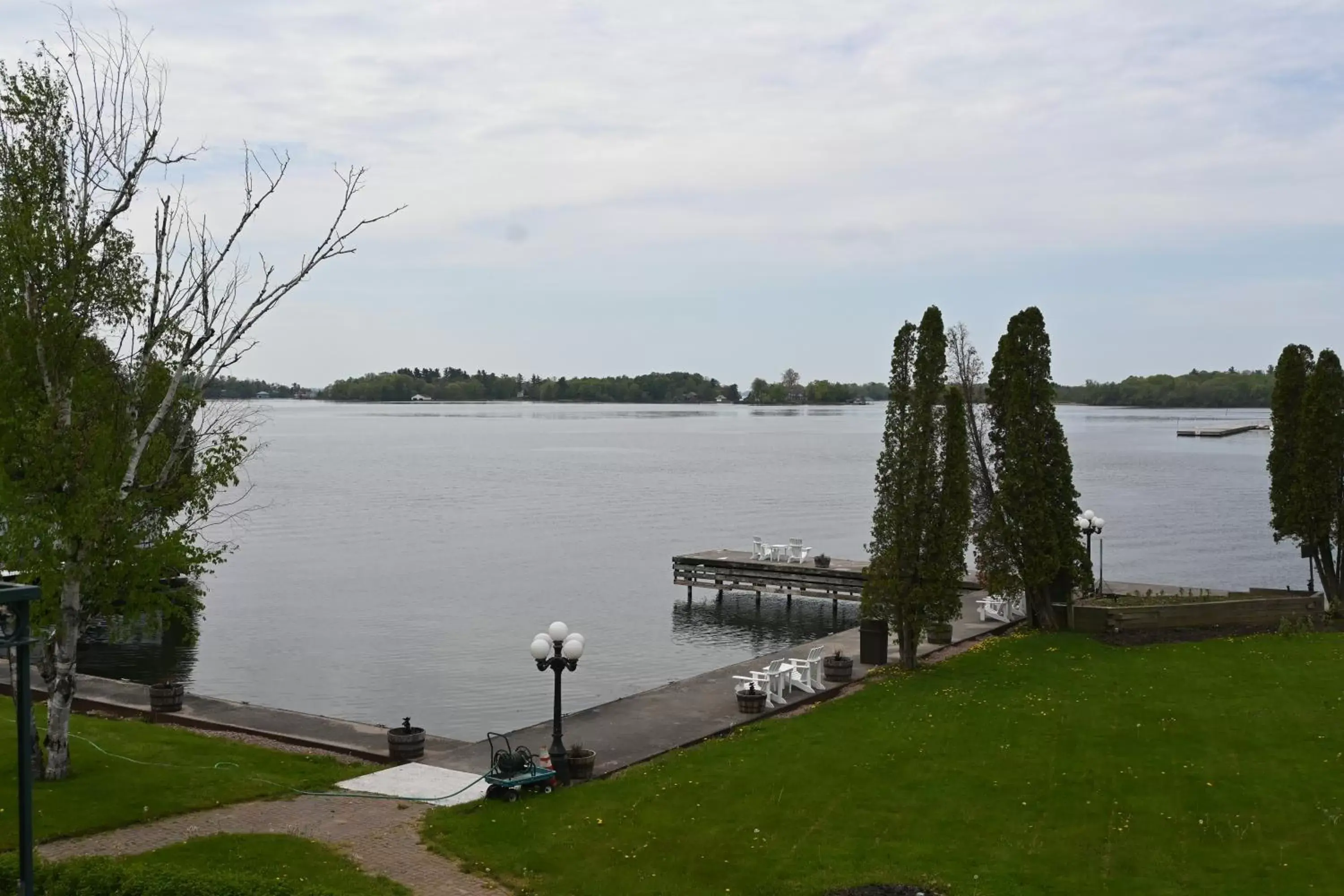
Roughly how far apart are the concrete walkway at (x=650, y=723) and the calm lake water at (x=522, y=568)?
4.50 m

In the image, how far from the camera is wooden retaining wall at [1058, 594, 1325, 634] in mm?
26172

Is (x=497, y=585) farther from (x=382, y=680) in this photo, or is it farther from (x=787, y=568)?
(x=382, y=680)

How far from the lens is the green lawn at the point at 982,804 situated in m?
11.8

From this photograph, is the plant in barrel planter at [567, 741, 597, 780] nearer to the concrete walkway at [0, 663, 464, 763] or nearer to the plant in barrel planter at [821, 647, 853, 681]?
the concrete walkway at [0, 663, 464, 763]

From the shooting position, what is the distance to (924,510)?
76.2 feet

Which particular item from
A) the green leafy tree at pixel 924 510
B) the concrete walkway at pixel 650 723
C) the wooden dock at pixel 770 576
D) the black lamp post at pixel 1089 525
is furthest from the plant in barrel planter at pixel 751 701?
the wooden dock at pixel 770 576

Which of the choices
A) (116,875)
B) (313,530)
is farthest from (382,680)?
(313,530)

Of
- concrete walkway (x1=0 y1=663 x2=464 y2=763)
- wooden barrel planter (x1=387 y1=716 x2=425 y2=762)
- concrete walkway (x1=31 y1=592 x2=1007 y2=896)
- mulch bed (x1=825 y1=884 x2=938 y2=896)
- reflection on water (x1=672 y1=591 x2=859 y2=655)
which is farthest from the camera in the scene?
reflection on water (x1=672 y1=591 x2=859 y2=655)

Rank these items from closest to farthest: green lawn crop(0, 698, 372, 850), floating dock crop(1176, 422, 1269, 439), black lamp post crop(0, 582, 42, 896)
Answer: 1. black lamp post crop(0, 582, 42, 896)
2. green lawn crop(0, 698, 372, 850)
3. floating dock crop(1176, 422, 1269, 439)

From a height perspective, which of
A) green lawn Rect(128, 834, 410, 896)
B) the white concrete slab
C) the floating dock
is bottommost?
the white concrete slab

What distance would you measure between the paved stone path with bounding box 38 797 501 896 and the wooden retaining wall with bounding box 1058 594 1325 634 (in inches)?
691

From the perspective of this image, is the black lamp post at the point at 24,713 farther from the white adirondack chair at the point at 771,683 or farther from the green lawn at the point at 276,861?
the white adirondack chair at the point at 771,683

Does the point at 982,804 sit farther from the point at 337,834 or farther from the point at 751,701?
the point at 337,834

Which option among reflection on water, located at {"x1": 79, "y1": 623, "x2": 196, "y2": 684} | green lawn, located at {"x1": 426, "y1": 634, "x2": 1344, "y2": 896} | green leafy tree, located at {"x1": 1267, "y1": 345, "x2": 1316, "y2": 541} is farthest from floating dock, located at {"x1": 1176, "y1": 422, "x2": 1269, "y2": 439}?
green lawn, located at {"x1": 426, "y1": 634, "x2": 1344, "y2": 896}
